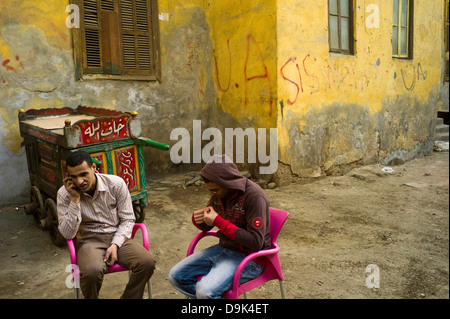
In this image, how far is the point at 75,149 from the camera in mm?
3820

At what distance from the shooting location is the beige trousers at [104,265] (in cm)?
248

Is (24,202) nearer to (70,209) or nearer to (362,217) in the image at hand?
Answer: (70,209)

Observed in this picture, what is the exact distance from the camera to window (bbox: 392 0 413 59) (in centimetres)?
819

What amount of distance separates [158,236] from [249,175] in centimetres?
254

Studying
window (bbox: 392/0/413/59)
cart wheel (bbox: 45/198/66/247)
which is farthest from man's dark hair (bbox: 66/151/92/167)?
window (bbox: 392/0/413/59)

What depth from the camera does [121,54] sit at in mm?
6301

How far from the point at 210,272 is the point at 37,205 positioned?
10.5 ft

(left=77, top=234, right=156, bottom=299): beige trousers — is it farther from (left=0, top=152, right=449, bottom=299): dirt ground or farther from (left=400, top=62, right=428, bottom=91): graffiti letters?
(left=400, top=62, right=428, bottom=91): graffiti letters

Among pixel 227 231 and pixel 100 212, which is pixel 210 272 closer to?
pixel 227 231

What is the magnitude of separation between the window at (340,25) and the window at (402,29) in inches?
61.9

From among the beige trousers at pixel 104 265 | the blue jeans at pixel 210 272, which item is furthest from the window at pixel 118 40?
the blue jeans at pixel 210 272

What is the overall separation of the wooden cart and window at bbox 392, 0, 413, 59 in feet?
21.1
